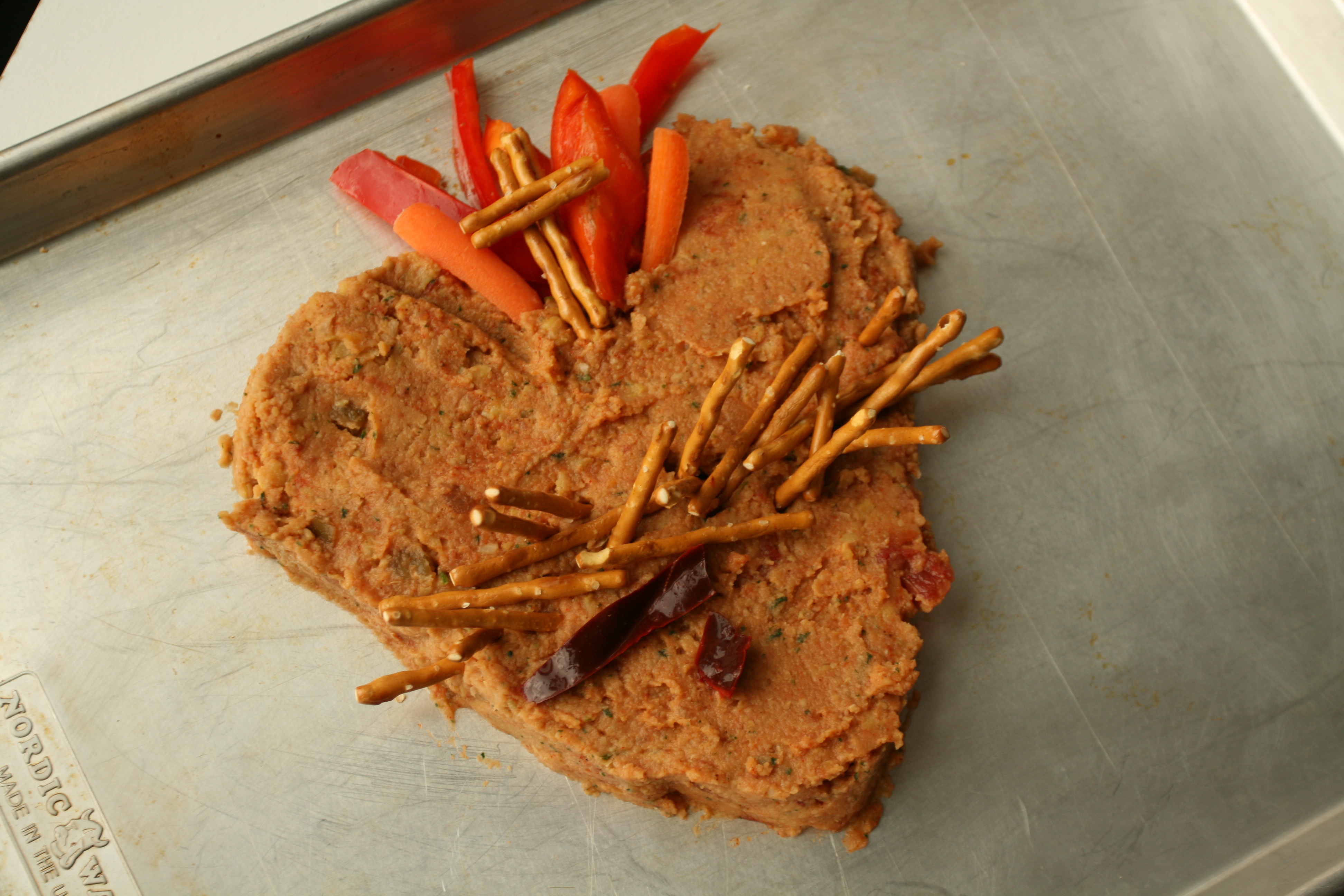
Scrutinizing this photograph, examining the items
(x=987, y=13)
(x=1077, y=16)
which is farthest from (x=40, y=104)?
(x=1077, y=16)

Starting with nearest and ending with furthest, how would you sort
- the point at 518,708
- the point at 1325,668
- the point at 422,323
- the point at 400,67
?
1. the point at 518,708
2. the point at 422,323
3. the point at 1325,668
4. the point at 400,67

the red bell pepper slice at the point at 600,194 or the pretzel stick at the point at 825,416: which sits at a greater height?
the red bell pepper slice at the point at 600,194

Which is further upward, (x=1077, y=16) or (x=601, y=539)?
(x=1077, y=16)

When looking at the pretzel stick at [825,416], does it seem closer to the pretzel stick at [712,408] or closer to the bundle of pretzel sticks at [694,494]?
the bundle of pretzel sticks at [694,494]

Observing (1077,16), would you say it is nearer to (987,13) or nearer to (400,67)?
(987,13)

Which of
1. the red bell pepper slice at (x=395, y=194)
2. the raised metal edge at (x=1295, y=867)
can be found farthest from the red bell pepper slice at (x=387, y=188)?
the raised metal edge at (x=1295, y=867)

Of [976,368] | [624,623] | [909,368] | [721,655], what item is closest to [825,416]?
[909,368]

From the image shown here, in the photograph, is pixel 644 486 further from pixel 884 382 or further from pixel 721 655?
pixel 884 382
